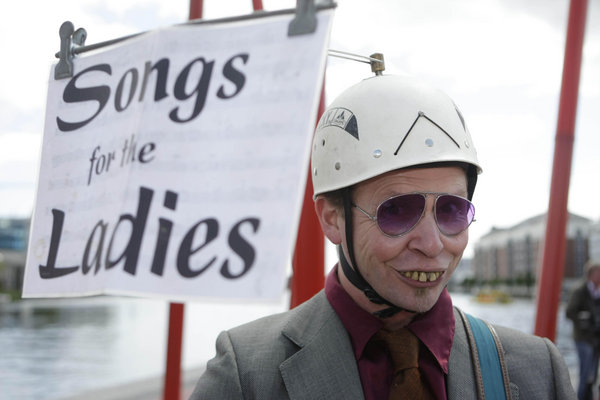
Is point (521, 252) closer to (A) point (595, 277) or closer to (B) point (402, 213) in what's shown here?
(A) point (595, 277)

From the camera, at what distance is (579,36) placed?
321 centimetres

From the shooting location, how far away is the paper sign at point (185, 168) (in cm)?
110

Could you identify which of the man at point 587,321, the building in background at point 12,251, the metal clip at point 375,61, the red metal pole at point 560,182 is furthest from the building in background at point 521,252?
the metal clip at point 375,61

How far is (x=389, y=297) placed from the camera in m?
1.61

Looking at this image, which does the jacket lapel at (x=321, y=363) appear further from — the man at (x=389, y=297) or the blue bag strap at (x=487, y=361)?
the blue bag strap at (x=487, y=361)

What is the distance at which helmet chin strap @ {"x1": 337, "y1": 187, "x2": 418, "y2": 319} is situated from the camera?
165 cm

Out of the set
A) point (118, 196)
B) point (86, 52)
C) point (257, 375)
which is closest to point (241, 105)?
point (118, 196)

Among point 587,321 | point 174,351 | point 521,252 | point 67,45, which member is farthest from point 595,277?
point 521,252

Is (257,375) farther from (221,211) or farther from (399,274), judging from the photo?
(221,211)

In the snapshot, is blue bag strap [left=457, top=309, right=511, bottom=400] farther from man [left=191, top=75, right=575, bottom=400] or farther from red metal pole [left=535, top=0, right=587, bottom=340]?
red metal pole [left=535, top=0, right=587, bottom=340]

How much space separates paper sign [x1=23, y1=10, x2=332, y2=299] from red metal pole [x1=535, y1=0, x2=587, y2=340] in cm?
245

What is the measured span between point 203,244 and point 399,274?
2.11 ft

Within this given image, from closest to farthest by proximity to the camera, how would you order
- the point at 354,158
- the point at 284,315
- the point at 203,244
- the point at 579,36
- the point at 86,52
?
the point at 203,244 < the point at 86,52 < the point at 354,158 < the point at 284,315 < the point at 579,36

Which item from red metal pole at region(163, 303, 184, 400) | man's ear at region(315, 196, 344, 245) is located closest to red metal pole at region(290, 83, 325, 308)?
red metal pole at region(163, 303, 184, 400)
